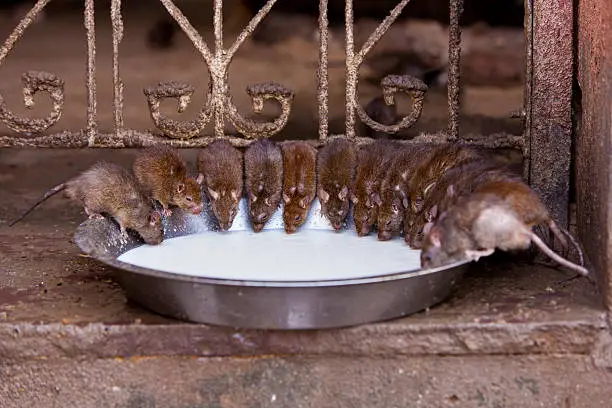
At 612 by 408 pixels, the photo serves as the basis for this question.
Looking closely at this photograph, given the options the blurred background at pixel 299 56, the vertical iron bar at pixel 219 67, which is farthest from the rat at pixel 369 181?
the blurred background at pixel 299 56

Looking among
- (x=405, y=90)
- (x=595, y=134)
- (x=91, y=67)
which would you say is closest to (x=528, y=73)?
(x=405, y=90)

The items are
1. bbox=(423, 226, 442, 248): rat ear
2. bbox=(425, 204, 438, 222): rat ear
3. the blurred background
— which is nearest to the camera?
bbox=(423, 226, 442, 248): rat ear

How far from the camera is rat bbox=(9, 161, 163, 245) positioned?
362cm

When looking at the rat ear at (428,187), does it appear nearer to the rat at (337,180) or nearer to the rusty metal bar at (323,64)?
the rat at (337,180)

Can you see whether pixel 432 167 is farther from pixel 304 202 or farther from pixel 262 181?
pixel 262 181

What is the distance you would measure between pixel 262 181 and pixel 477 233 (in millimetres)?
1385

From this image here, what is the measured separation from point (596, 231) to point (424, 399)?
919 millimetres

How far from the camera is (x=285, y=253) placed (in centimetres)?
341

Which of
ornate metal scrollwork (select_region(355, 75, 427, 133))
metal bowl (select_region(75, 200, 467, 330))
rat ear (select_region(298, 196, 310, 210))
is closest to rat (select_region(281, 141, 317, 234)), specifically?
rat ear (select_region(298, 196, 310, 210))

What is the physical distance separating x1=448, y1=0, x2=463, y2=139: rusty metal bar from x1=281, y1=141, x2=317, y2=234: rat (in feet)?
2.16

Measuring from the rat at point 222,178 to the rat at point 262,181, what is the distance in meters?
0.05

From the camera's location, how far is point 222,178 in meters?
4.00

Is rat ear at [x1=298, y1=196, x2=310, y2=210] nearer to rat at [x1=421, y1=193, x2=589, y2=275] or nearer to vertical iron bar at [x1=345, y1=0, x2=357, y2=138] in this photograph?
vertical iron bar at [x1=345, y1=0, x2=357, y2=138]

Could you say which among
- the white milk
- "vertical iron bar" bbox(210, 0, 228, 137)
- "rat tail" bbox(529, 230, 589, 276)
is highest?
"vertical iron bar" bbox(210, 0, 228, 137)
